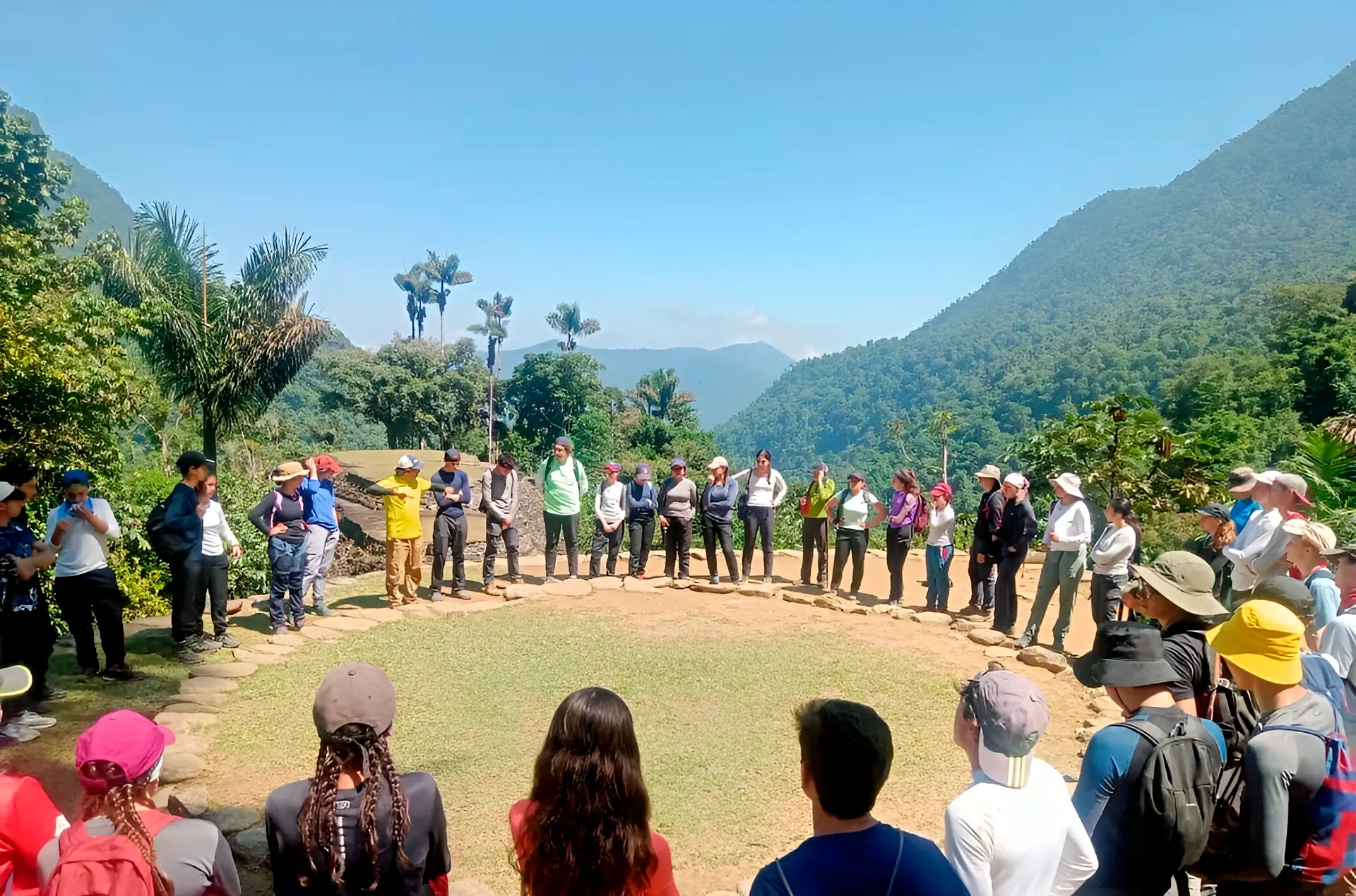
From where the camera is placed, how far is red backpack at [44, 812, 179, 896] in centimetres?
172

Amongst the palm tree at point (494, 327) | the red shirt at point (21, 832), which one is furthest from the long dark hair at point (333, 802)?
the palm tree at point (494, 327)

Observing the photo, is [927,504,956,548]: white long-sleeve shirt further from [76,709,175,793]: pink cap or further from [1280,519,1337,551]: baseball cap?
[76,709,175,793]: pink cap

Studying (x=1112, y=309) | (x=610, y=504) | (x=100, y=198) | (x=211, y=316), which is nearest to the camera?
(x=610, y=504)

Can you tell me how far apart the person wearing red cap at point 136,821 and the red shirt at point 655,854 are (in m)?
0.78

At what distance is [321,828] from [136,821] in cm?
45

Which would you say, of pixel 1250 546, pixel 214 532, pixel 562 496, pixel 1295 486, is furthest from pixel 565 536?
pixel 1295 486

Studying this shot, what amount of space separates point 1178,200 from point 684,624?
645 ft

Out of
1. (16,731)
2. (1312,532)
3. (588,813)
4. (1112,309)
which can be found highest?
(1112,309)

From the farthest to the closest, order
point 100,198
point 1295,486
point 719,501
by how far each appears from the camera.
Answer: point 100,198
point 719,501
point 1295,486

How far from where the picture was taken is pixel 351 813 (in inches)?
79.3

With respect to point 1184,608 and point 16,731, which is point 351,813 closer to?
point 1184,608

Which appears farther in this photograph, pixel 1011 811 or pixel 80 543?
pixel 80 543

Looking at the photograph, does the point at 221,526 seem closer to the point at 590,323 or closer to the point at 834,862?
the point at 834,862

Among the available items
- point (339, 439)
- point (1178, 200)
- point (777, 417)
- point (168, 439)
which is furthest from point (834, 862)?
point (1178, 200)
